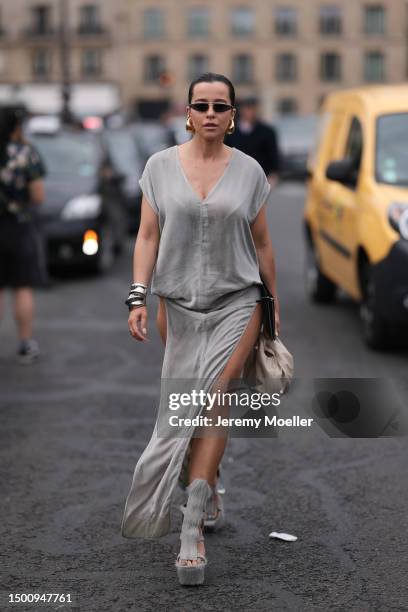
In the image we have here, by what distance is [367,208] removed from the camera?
344 inches

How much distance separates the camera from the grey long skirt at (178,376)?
14.2 ft

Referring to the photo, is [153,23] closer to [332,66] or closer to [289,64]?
[289,64]

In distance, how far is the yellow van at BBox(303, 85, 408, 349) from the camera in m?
8.33

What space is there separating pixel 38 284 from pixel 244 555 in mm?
4655

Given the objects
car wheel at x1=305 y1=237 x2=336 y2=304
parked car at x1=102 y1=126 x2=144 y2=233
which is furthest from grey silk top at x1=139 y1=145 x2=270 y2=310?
parked car at x1=102 y1=126 x2=144 y2=233

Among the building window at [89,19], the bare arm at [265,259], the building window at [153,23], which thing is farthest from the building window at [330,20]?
the bare arm at [265,259]

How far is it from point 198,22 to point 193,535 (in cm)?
7775

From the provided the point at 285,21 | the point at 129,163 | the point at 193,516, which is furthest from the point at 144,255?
the point at 285,21

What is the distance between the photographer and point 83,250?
13094mm

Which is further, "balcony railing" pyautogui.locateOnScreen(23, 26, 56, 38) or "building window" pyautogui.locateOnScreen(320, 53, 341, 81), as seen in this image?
"balcony railing" pyautogui.locateOnScreen(23, 26, 56, 38)

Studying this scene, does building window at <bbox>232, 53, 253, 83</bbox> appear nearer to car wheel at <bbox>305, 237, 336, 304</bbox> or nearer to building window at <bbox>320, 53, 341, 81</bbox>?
building window at <bbox>320, 53, 341, 81</bbox>

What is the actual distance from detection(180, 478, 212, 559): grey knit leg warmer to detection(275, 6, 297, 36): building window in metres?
77.6

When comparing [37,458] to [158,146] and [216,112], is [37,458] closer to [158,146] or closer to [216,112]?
[216,112]

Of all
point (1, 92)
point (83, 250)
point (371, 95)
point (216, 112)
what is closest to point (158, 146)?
point (83, 250)
